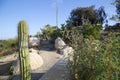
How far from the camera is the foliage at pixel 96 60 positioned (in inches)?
170

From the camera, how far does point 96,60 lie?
15.8 ft

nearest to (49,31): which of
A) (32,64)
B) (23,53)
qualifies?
(32,64)

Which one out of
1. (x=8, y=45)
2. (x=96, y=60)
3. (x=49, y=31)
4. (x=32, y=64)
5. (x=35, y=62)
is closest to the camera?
(x=96, y=60)


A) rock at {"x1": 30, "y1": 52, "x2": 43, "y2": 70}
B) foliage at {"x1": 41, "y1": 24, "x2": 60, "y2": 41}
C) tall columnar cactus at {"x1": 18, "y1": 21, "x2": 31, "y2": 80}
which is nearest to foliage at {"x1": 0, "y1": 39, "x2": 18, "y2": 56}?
foliage at {"x1": 41, "y1": 24, "x2": 60, "y2": 41}

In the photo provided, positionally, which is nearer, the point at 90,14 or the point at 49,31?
the point at 49,31

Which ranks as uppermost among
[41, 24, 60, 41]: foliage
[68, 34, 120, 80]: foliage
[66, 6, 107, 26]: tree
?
[66, 6, 107, 26]: tree

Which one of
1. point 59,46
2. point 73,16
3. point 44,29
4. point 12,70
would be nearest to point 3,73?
point 12,70

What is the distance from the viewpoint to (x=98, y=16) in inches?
1490

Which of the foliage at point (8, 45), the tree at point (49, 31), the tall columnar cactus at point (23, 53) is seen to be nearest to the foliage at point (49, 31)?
the tree at point (49, 31)

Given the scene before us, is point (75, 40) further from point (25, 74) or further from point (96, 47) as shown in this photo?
point (25, 74)

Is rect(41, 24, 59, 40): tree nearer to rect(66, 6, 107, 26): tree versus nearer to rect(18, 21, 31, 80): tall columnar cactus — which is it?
rect(66, 6, 107, 26): tree

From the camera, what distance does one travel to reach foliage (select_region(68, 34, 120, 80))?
432 centimetres

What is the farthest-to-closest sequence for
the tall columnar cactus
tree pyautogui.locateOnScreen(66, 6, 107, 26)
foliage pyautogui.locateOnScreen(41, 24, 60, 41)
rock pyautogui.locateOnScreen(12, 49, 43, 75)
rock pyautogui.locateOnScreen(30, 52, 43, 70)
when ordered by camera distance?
1. tree pyautogui.locateOnScreen(66, 6, 107, 26)
2. foliage pyautogui.locateOnScreen(41, 24, 60, 41)
3. rock pyautogui.locateOnScreen(30, 52, 43, 70)
4. rock pyautogui.locateOnScreen(12, 49, 43, 75)
5. the tall columnar cactus

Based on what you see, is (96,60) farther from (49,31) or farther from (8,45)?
(49,31)
